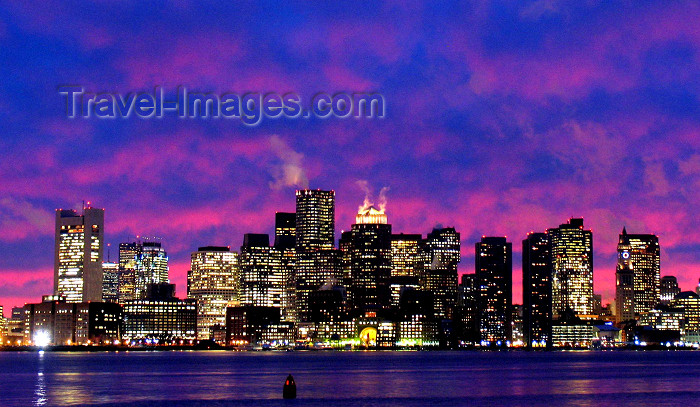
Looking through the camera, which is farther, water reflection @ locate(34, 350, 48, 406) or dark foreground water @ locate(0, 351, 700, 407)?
dark foreground water @ locate(0, 351, 700, 407)

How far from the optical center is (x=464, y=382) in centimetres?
13250

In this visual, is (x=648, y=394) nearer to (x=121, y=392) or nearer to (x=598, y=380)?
(x=598, y=380)

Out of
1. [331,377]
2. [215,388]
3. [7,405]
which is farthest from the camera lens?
[331,377]

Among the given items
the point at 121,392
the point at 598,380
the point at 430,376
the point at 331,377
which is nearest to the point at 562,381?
the point at 598,380

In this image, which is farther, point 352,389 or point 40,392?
point 352,389

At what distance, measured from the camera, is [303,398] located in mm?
102375

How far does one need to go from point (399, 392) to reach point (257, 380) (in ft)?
101

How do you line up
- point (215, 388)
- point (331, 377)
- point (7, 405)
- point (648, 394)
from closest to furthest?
1. point (7, 405)
2. point (648, 394)
3. point (215, 388)
4. point (331, 377)

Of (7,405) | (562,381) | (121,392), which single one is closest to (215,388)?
(121,392)

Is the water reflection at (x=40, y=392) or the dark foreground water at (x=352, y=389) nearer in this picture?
the water reflection at (x=40, y=392)

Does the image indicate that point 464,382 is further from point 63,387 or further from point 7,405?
point 7,405

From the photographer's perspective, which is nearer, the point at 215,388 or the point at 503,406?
the point at 503,406

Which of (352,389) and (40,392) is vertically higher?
(40,392)

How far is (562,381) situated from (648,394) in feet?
86.1
